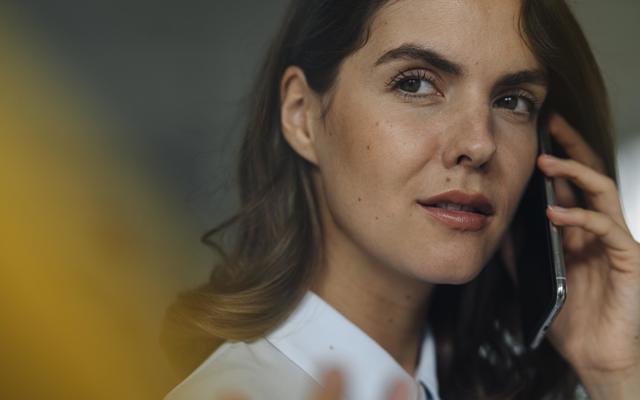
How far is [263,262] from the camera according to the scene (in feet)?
3.11

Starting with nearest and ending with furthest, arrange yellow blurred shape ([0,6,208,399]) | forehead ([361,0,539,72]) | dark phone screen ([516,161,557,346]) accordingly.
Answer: yellow blurred shape ([0,6,208,399])
forehead ([361,0,539,72])
dark phone screen ([516,161,557,346])

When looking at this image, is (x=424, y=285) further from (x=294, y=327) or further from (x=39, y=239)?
(x=39, y=239)

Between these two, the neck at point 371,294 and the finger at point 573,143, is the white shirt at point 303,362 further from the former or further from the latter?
the finger at point 573,143

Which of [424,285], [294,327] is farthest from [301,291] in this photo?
[424,285]

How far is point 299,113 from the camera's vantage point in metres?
0.94

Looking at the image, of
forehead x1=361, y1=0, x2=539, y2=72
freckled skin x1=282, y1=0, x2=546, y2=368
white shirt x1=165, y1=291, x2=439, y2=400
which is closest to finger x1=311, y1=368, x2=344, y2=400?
white shirt x1=165, y1=291, x2=439, y2=400

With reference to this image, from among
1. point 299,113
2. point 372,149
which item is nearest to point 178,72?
point 299,113

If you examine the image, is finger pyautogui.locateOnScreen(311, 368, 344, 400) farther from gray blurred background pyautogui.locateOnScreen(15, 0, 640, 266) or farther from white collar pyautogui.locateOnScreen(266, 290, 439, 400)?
gray blurred background pyautogui.locateOnScreen(15, 0, 640, 266)

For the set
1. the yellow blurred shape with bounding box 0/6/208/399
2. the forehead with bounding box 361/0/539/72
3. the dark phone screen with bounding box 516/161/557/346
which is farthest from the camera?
the dark phone screen with bounding box 516/161/557/346

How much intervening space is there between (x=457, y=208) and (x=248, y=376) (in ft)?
0.87

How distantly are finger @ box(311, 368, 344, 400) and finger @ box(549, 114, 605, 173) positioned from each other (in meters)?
0.39

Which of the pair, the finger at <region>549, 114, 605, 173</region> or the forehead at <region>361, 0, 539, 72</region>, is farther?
the finger at <region>549, 114, 605, 173</region>

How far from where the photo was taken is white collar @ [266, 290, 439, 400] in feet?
2.87

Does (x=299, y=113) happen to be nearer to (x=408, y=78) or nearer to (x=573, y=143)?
(x=408, y=78)
